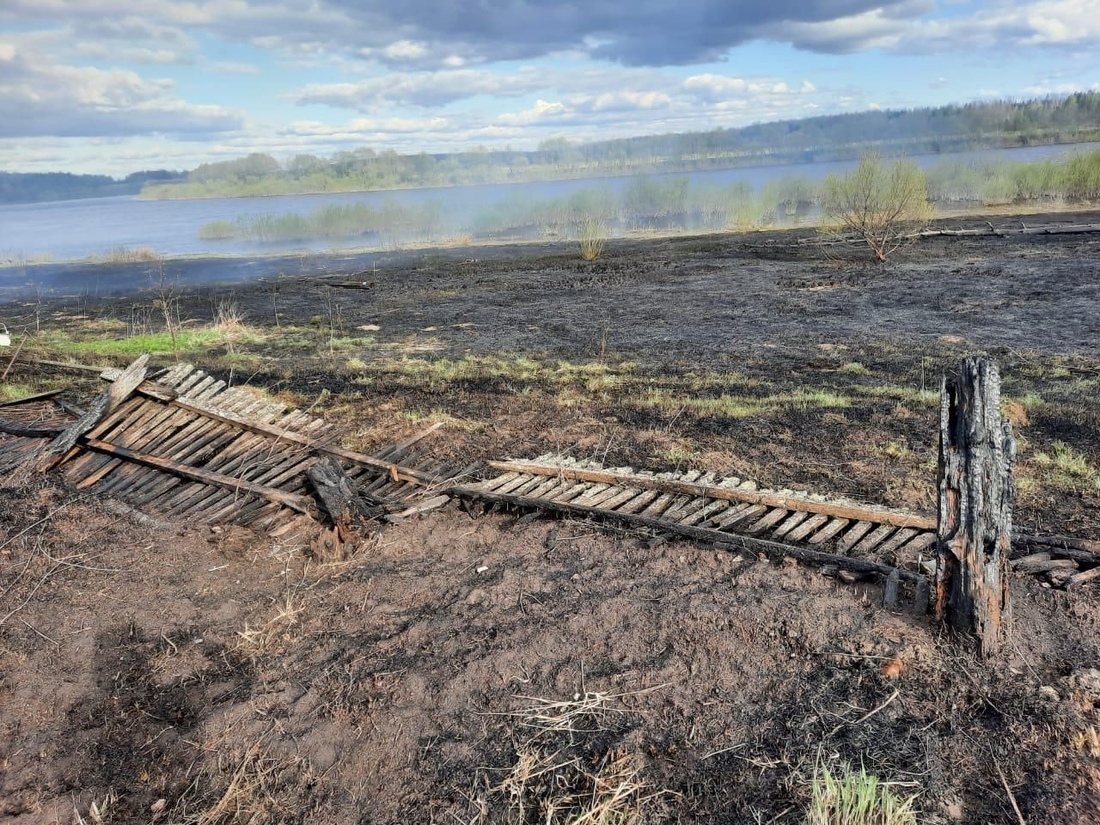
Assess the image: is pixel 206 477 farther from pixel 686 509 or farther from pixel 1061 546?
pixel 1061 546

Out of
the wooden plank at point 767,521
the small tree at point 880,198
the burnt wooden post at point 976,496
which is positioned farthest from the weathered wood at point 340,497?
the small tree at point 880,198

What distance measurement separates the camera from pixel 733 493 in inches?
222

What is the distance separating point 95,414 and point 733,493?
238 inches

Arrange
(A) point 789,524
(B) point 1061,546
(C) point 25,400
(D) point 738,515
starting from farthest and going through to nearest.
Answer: (C) point 25,400, (D) point 738,515, (A) point 789,524, (B) point 1061,546

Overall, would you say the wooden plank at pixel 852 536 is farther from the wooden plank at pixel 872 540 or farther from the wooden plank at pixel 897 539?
the wooden plank at pixel 897 539

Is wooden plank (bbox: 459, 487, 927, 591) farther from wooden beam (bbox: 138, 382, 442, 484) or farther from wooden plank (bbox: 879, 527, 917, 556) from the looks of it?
wooden beam (bbox: 138, 382, 442, 484)

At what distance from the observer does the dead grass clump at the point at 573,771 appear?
3041 millimetres

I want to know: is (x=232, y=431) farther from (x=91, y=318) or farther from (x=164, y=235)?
(x=164, y=235)

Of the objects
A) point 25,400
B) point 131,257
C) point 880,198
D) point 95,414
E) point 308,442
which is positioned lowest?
point 308,442

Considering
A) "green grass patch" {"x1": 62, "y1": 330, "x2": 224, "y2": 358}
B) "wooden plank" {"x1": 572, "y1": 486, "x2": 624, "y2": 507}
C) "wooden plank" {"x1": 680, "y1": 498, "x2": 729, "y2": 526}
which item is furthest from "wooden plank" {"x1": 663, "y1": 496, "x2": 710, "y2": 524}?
"green grass patch" {"x1": 62, "y1": 330, "x2": 224, "y2": 358}

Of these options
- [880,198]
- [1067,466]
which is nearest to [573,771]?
[1067,466]

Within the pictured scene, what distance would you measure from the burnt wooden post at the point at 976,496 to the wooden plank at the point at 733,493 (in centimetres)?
134

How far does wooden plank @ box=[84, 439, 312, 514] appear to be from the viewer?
603 centimetres

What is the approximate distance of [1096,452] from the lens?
282 inches
